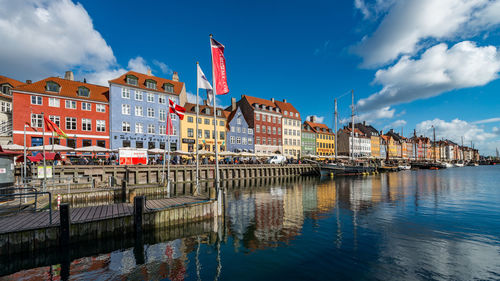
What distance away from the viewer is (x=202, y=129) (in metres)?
58.4

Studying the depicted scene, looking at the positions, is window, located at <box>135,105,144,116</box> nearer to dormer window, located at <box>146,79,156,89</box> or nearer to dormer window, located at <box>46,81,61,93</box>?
dormer window, located at <box>146,79,156,89</box>

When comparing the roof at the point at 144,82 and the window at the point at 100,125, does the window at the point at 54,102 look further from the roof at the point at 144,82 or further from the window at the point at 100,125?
the roof at the point at 144,82

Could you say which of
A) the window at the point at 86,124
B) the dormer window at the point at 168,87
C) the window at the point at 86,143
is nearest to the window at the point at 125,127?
the window at the point at 86,124

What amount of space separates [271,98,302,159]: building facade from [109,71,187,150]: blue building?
35.8 m

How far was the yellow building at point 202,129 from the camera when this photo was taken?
54625 millimetres

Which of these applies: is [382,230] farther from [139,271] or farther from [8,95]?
[8,95]

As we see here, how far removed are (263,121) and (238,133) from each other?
404 inches

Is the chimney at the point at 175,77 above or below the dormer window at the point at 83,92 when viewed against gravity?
above

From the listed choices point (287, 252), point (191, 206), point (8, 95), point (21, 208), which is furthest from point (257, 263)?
point (8, 95)

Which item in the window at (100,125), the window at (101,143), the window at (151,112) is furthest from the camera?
the window at (151,112)

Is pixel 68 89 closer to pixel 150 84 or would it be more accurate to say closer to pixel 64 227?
pixel 150 84

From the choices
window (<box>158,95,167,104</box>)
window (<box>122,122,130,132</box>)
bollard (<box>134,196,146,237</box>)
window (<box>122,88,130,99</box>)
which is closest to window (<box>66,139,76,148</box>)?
window (<box>122,122,130,132</box>)

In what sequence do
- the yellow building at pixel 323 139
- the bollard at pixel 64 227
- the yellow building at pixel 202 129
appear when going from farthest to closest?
1. the yellow building at pixel 323 139
2. the yellow building at pixel 202 129
3. the bollard at pixel 64 227

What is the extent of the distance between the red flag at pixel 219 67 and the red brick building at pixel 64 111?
3642cm
